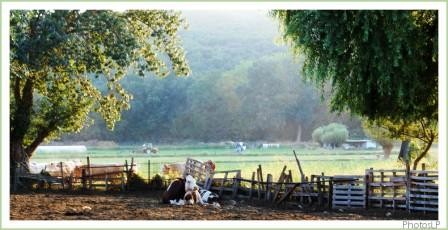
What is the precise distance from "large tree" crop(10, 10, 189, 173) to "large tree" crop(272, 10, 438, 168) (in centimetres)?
649

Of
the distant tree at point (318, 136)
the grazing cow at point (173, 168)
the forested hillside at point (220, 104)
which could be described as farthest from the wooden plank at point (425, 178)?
the distant tree at point (318, 136)

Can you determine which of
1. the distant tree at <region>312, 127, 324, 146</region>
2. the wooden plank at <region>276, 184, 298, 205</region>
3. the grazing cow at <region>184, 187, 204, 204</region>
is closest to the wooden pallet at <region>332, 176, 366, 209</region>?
the wooden plank at <region>276, 184, 298, 205</region>

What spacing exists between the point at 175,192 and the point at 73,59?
535 centimetres

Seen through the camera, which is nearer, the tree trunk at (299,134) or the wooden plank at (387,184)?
the wooden plank at (387,184)

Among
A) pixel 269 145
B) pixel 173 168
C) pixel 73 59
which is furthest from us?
pixel 269 145

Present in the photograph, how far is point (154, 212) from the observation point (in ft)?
42.5

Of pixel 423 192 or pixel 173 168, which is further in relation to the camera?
pixel 173 168

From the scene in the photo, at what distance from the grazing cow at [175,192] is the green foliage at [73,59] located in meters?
4.57

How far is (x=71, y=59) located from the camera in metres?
18.0

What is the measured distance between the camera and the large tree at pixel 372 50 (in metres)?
11.5

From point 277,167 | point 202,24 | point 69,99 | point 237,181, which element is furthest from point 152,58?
point 202,24

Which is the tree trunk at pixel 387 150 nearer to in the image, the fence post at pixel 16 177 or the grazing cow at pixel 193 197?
Result: the fence post at pixel 16 177

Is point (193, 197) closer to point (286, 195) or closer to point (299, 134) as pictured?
point (286, 195)

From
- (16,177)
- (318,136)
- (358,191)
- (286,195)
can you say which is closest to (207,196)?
(286,195)
